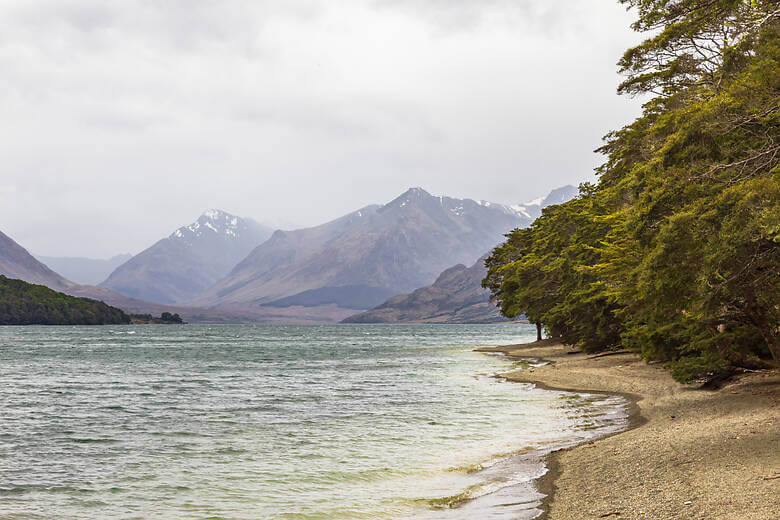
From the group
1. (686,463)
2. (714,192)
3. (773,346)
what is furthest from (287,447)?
(773,346)

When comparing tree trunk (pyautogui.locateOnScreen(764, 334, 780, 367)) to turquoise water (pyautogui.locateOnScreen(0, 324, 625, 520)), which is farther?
tree trunk (pyautogui.locateOnScreen(764, 334, 780, 367))

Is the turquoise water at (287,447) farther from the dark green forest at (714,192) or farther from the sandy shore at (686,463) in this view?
the dark green forest at (714,192)

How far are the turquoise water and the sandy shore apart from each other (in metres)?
1.15

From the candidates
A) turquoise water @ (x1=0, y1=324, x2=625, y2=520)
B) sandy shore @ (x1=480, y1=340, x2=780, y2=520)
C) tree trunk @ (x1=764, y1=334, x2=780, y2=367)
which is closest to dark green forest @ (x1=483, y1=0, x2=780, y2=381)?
tree trunk @ (x1=764, y1=334, x2=780, y2=367)

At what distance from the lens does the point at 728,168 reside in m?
18.9

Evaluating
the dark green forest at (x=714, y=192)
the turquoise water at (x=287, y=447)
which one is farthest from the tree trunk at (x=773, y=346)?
the turquoise water at (x=287, y=447)

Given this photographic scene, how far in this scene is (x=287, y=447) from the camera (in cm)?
2406

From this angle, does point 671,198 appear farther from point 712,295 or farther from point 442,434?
point 442,434

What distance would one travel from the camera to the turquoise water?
650 inches

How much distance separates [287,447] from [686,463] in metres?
13.7

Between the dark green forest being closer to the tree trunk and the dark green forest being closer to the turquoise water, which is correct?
the tree trunk

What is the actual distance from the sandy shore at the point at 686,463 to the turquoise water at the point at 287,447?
45.3 inches

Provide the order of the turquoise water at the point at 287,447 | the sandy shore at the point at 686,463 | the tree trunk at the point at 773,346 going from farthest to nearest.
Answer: the tree trunk at the point at 773,346 → the turquoise water at the point at 287,447 → the sandy shore at the point at 686,463

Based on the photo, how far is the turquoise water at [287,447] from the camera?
16.5 m
